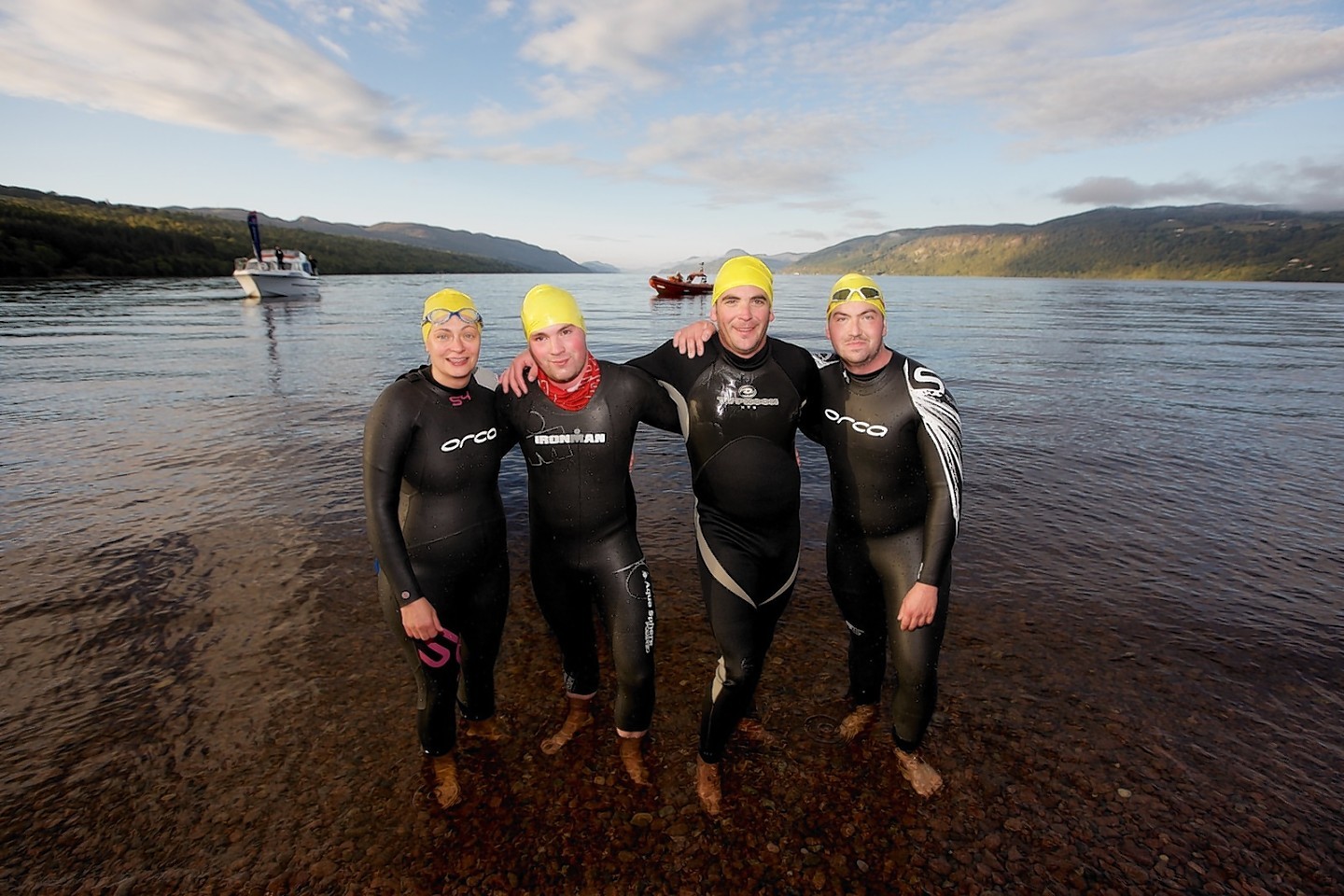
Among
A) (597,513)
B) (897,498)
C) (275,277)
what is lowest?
(597,513)

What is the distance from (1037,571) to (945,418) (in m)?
4.41

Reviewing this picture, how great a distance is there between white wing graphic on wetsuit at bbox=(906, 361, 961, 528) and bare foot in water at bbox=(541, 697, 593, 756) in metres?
3.10

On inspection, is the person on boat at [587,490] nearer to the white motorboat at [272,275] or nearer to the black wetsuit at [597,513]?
the black wetsuit at [597,513]

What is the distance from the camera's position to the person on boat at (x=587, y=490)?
3.98 meters

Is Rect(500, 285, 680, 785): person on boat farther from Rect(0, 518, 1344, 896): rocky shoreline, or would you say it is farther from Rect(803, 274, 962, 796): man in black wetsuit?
Rect(803, 274, 962, 796): man in black wetsuit

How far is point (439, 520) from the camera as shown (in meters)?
3.86

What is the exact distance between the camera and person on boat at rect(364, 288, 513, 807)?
359cm

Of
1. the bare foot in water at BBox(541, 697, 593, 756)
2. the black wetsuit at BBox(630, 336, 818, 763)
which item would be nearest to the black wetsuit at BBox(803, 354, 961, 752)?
the black wetsuit at BBox(630, 336, 818, 763)

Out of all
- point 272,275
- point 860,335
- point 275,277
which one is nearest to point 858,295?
point 860,335

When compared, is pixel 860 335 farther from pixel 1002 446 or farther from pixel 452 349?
pixel 1002 446

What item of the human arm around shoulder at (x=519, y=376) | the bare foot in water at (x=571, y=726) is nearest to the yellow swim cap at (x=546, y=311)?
the human arm around shoulder at (x=519, y=376)

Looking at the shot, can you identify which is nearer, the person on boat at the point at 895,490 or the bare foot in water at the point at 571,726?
the person on boat at the point at 895,490

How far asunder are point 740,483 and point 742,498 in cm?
10

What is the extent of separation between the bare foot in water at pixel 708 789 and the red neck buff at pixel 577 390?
2600 mm
